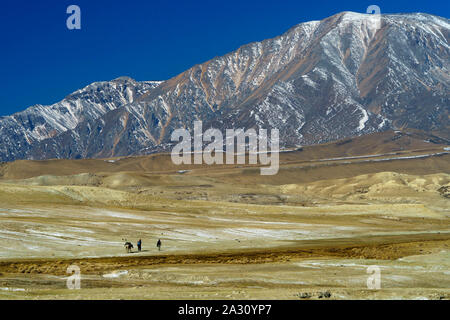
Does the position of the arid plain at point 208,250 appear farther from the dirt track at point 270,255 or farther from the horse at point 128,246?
the horse at point 128,246

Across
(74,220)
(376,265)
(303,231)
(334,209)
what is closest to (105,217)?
(74,220)

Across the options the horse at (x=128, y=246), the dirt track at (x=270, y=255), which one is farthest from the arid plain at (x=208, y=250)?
the horse at (x=128, y=246)

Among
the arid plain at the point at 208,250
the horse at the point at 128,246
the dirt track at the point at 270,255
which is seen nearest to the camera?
the arid plain at the point at 208,250

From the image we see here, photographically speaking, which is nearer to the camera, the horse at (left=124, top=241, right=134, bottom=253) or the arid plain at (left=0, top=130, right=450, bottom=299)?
the arid plain at (left=0, top=130, right=450, bottom=299)

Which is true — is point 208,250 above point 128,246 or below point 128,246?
below

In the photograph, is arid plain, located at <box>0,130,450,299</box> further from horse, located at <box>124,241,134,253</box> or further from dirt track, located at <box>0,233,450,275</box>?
horse, located at <box>124,241,134,253</box>

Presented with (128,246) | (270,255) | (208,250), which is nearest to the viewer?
(128,246)

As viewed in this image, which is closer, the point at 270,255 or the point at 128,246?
the point at 128,246

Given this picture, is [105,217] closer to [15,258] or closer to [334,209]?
[15,258]

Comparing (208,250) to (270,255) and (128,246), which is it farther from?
(128,246)

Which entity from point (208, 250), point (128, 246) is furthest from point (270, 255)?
point (128, 246)

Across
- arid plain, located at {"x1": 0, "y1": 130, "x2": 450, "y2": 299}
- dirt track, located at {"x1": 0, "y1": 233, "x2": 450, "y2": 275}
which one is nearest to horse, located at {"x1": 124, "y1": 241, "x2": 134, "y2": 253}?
arid plain, located at {"x1": 0, "y1": 130, "x2": 450, "y2": 299}

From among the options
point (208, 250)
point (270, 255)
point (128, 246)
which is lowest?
point (270, 255)

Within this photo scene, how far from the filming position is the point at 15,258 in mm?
59969
